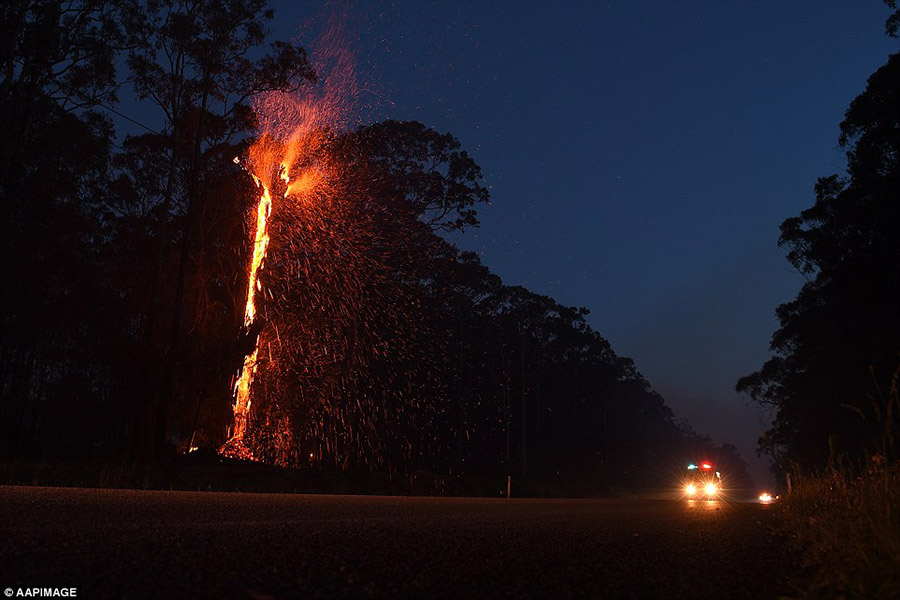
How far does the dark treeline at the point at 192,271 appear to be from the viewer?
22.2m

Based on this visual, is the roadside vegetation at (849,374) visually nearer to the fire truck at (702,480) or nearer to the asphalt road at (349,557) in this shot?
the asphalt road at (349,557)

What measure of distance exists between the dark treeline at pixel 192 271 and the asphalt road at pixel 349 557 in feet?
47.3

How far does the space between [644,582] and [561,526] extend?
3634mm

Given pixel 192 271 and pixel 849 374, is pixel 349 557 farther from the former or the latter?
pixel 849 374

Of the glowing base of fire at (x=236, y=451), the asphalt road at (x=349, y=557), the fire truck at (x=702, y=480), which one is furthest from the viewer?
the fire truck at (x=702, y=480)

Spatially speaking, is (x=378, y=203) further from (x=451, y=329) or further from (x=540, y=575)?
(x=540, y=575)

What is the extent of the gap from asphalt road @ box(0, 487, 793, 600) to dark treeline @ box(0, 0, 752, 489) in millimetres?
14404

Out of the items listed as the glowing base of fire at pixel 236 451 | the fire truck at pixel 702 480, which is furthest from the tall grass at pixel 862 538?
the fire truck at pixel 702 480

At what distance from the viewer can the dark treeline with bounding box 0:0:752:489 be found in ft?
72.9

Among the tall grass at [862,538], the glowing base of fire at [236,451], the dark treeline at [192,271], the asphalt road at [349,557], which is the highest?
the dark treeline at [192,271]

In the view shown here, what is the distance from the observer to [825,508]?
7.16m

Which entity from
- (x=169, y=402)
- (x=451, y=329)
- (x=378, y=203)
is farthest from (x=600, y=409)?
(x=169, y=402)

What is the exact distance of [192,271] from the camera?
90.8ft

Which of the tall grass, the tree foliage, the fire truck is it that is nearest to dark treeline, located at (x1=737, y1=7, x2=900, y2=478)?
the tree foliage
